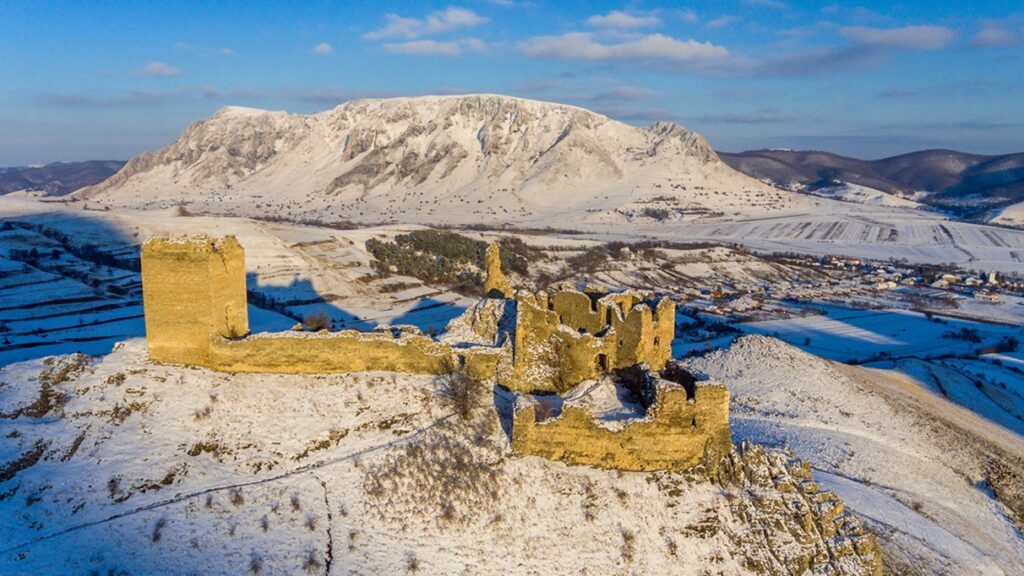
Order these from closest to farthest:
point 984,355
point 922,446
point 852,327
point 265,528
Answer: point 265,528 < point 922,446 < point 984,355 < point 852,327

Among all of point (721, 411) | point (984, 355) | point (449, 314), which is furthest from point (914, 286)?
point (721, 411)

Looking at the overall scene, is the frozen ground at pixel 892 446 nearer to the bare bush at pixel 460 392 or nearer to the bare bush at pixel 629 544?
the bare bush at pixel 629 544

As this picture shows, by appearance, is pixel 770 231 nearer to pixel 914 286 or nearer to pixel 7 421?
pixel 914 286

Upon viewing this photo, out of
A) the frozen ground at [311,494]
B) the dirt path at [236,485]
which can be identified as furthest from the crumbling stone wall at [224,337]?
the dirt path at [236,485]

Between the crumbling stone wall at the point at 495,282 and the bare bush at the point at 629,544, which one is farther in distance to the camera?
the crumbling stone wall at the point at 495,282

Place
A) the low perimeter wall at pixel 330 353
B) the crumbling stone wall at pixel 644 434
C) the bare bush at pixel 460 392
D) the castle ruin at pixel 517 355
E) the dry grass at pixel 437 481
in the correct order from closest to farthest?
the dry grass at pixel 437 481 → the crumbling stone wall at pixel 644 434 → the castle ruin at pixel 517 355 → the bare bush at pixel 460 392 → the low perimeter wall at pixel 330 353

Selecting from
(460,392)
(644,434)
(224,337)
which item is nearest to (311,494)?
(460,392)

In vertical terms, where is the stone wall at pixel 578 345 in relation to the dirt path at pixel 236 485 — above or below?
above

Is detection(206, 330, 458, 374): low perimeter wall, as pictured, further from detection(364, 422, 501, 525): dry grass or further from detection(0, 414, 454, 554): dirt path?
detection(364, 422, 501, 525): dry grass
